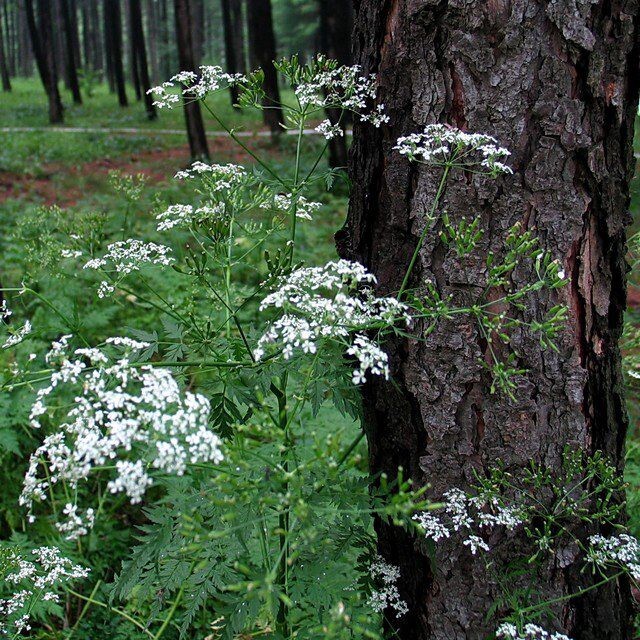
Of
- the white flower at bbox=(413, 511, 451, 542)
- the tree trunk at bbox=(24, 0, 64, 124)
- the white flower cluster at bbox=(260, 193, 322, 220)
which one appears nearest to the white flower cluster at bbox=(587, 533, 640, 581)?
the white flower at bbox=(413, 511, 451, 542)

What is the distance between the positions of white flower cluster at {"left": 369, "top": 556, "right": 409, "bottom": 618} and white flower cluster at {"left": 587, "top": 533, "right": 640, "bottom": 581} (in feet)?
2.30

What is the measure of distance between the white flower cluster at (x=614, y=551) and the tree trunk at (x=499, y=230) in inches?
6.8

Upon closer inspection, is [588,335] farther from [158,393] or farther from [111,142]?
[111,142]

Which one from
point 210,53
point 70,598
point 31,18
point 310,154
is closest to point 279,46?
point 210,53

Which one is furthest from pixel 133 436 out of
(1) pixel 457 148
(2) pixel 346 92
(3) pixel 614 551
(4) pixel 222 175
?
(3) pixel 614 551

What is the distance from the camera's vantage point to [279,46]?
4588cm

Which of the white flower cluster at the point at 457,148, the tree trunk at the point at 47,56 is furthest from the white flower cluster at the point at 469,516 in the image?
the tree trunk at the point at 47,56

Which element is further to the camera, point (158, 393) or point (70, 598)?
point (70, 598)

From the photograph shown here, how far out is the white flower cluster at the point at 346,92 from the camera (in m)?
2.15

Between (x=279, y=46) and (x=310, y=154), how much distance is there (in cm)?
3328

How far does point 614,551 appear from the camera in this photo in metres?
2.14

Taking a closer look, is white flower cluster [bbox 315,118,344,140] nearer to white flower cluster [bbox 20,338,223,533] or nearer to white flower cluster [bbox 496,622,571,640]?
white flower cluster [bbox 20,338,223,533]

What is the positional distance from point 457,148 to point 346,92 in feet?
1.74

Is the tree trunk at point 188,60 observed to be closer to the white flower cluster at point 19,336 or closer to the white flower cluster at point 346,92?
the white flower cluster at point 346,92
